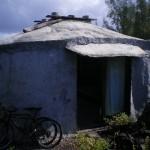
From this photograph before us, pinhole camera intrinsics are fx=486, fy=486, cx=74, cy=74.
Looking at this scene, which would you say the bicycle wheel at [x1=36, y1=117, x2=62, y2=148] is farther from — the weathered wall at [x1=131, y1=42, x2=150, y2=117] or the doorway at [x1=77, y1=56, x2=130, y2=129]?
the weathered wall at [x1=131, y1=42, x2=150, y2=117]

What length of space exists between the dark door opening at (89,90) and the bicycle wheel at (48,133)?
2.23 m

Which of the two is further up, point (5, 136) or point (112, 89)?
point (112, 89)

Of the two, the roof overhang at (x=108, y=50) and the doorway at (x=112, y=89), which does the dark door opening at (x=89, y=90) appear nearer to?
the doorway at (x=112, y=89)

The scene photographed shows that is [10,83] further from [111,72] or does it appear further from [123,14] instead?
[123,14]

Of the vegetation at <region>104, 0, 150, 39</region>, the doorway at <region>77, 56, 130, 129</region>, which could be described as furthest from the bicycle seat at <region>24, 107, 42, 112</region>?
the vegetation at <region>104, 0, 150, 39</region>

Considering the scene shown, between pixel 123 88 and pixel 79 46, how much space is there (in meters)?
2.11

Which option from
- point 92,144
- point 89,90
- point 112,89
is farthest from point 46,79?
point 92,144

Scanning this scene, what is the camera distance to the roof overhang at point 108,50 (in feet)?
40.0

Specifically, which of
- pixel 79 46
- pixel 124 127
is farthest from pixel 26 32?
pixel 124 127

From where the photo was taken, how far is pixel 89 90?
1659 centimetres

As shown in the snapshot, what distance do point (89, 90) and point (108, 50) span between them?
13.5 feet

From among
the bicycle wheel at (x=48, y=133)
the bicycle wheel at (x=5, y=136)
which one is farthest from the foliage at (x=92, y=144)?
the bicycle wheel at (x=5, y=136)

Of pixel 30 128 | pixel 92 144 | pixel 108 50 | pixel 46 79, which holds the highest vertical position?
pixel 108 50

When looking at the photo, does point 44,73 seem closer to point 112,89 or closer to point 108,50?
point 108,50
